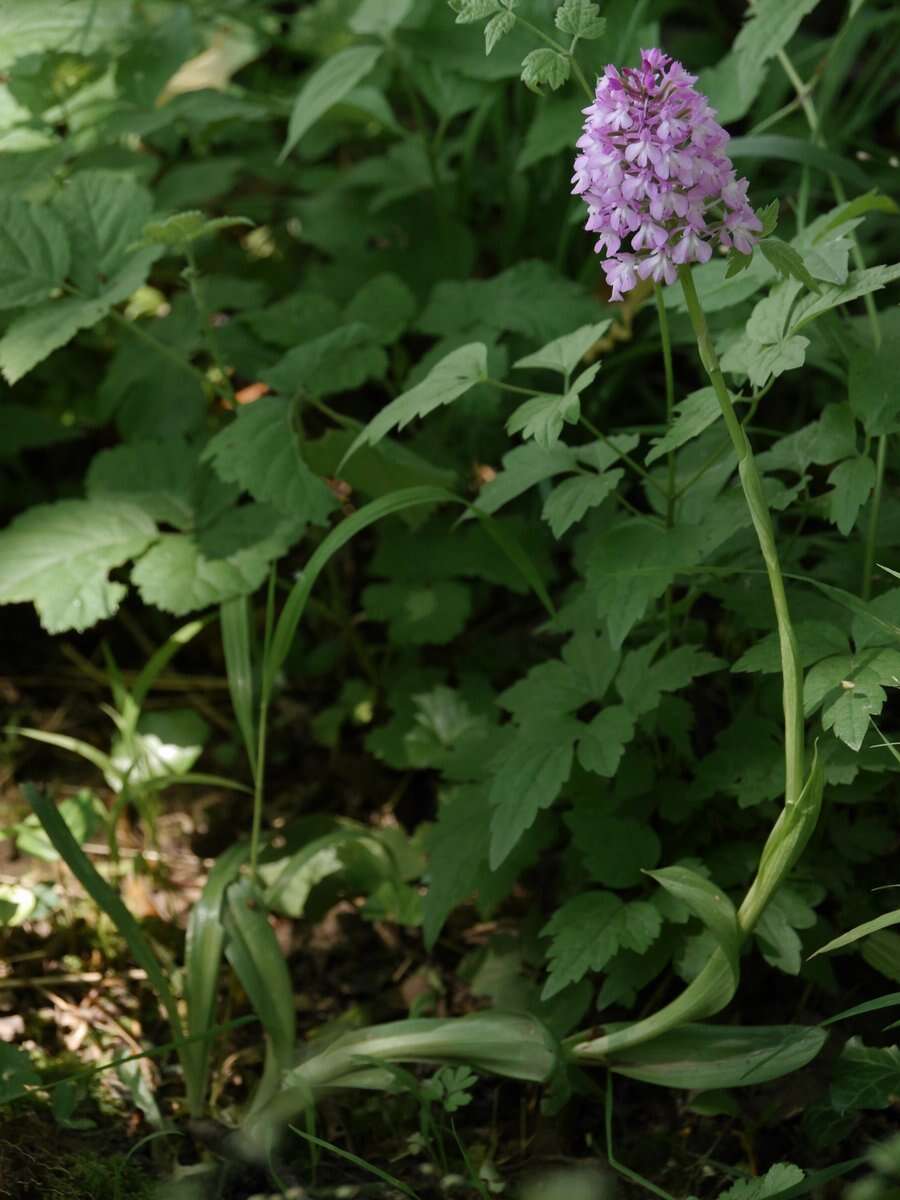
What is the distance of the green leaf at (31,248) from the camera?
6.19 feet

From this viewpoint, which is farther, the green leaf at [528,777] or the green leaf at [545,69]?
the green leaf at [528,777]

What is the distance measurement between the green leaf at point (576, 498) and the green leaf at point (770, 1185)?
0.70 metres

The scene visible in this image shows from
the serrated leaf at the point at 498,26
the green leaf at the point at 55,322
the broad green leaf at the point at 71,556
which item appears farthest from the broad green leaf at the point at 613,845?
the green leaf at the point at 55,322

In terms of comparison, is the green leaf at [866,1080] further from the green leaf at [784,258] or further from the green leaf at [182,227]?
the green leaf at [182,227]

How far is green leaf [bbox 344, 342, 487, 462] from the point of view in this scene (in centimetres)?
141

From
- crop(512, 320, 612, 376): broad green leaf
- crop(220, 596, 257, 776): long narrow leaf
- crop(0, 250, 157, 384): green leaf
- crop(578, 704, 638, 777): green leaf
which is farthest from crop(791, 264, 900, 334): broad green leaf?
crop(0, 250, 157, 384): green leaf

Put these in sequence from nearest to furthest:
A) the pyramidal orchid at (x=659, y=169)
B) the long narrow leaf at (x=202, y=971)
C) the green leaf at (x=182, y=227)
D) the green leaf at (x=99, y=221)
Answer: the pyramidal orchid at (x=659, y=169)
the long narrow leaf at (x=202, y=971)
the green leaf at (x=182, y=227)
the green leaf at (x=99, y=221)

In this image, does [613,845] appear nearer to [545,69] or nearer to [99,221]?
[545,69]

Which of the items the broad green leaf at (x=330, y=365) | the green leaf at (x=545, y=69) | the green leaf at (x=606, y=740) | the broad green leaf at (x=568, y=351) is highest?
the green leaf at (x=545, y=69)

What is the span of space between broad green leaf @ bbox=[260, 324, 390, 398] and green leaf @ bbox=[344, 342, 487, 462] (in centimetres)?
46

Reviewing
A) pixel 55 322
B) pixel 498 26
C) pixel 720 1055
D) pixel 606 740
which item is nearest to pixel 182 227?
pixel 55 322

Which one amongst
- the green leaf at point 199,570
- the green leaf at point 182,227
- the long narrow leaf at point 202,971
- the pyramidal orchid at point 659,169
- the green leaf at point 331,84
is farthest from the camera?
the green leaf at point 331,84

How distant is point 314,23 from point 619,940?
7.35 ft

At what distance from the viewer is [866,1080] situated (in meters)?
1.36
